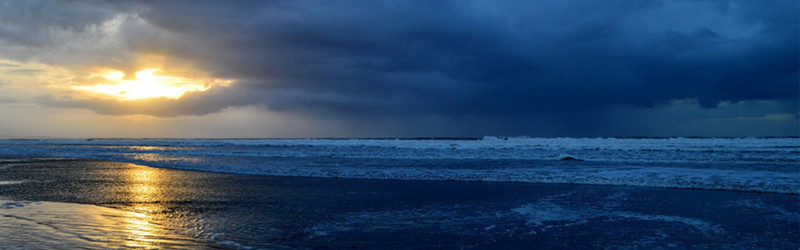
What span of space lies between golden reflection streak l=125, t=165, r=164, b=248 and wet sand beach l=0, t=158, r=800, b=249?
2cm

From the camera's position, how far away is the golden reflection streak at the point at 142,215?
669 cm

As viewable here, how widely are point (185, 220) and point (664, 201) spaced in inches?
439

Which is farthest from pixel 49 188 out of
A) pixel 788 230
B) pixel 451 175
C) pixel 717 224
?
pixel 788 230

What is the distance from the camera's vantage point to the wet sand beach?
6.80 meters

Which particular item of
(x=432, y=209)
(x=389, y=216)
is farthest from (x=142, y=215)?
(x=432, y=209)

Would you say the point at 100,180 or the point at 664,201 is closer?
the point at 664,201

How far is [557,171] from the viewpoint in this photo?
61.5 ft

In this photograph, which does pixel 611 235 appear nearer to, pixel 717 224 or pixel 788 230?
pixel 717 224

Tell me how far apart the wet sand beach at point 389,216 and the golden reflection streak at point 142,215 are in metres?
0.02

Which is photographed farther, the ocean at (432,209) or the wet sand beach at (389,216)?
the ocean at (432,209)

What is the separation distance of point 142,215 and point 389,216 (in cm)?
512

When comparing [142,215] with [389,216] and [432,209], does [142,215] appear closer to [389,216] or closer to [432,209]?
[389,216]

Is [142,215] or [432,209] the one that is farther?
[432,209]

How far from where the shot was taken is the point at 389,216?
908 cm
